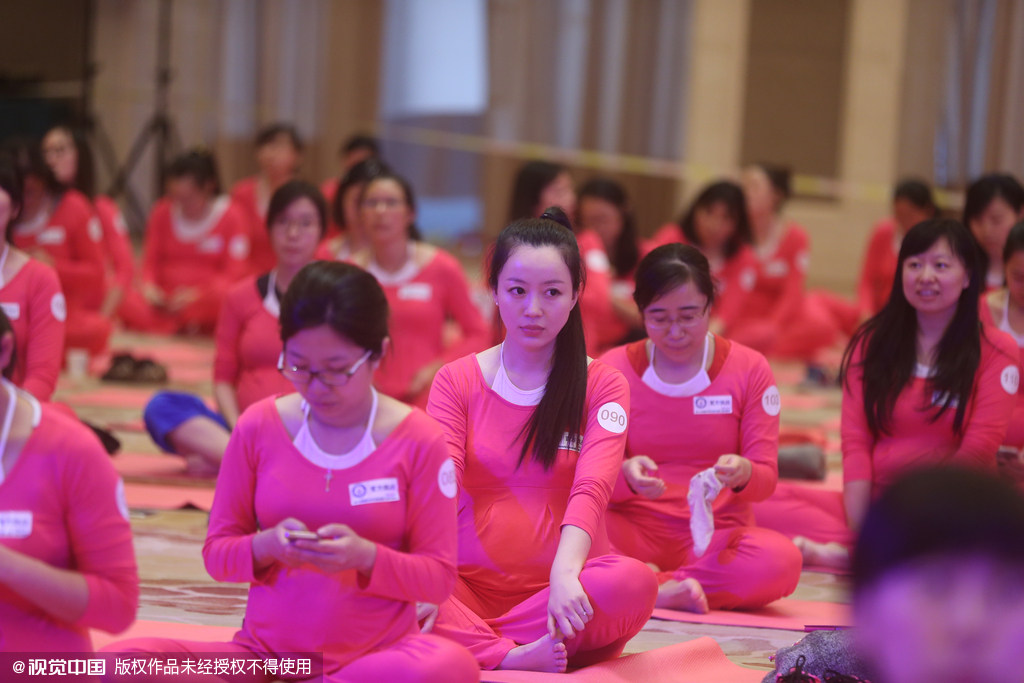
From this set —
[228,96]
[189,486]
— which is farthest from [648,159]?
[189,486]

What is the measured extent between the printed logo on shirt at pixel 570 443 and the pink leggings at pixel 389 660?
56 cm

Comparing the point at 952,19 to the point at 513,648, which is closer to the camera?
the point at 513,648

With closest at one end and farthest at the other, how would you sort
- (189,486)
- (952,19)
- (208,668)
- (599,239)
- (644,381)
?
(208,668), (644,381), (189,486), (599,239), (952,19)

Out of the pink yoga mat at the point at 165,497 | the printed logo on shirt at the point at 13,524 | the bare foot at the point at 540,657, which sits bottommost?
the pink yoga mat at the point at 165,497

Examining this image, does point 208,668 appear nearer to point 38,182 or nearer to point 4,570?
point 4,570

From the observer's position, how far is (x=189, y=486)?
3.80 metres

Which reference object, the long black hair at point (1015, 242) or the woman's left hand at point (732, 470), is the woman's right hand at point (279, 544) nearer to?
the woman's left hand at point (732, 470)

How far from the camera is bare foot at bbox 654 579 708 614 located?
2748mm

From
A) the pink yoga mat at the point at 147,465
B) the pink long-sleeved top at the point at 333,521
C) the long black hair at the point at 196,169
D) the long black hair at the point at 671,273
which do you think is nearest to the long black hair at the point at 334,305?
the pink long-sleeved top at the point at 333,521

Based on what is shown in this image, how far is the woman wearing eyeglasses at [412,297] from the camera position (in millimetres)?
4328

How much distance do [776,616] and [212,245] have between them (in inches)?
202

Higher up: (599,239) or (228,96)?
(228,96)

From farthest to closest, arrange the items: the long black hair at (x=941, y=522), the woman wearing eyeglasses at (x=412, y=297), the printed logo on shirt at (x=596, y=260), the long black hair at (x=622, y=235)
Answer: the long black hair at (x=622, y=235) → the printed logo on shirt at (x=596, y=260) → the woman wearing eyeglasses at (x=412, y=297) → the long black hair at (x=941, y=522)

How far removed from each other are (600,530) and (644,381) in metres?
0.63
